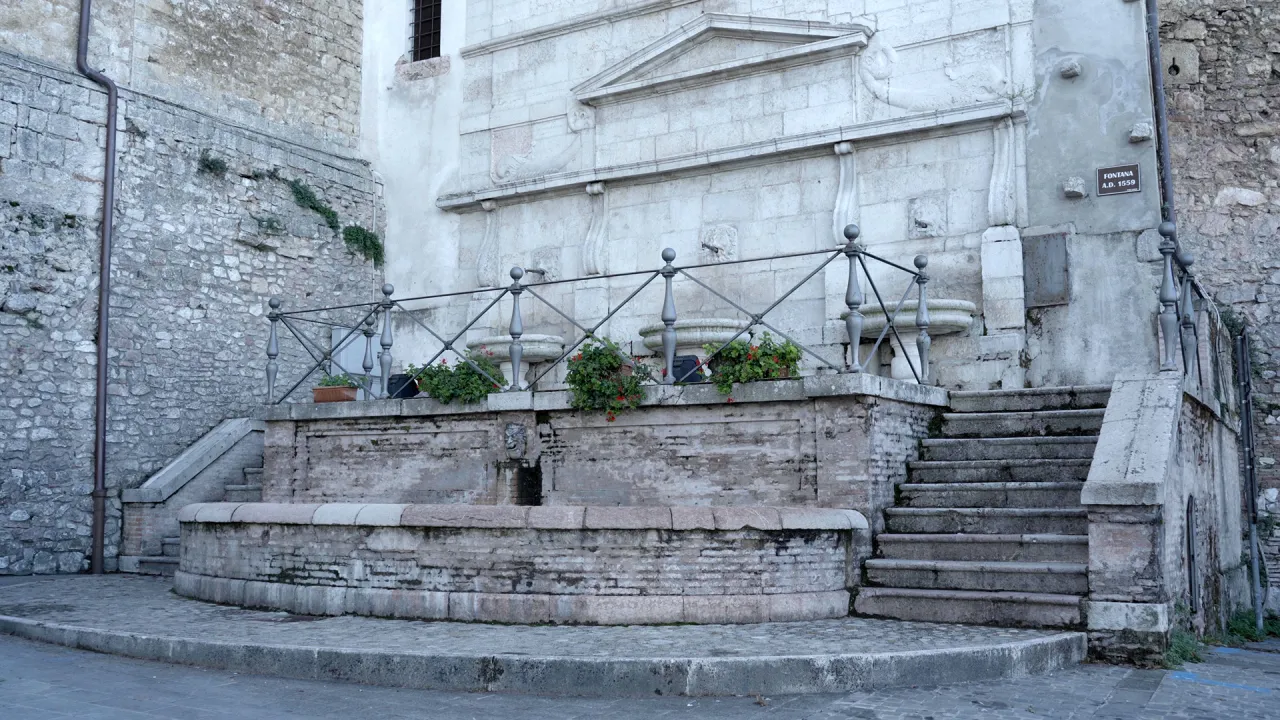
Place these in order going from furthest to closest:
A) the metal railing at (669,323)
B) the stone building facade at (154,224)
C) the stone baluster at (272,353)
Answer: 1. the stone building facade at (154,224)
2. the stone baluster at (272,353)
3. the metal railing at (669,323)

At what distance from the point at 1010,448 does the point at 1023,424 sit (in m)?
0.40

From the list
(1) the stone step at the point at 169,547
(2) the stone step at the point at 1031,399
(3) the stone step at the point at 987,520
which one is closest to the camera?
(3) the stone step at the point at 987,520

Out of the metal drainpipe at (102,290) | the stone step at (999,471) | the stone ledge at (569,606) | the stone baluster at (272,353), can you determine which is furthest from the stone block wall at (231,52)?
the stone step at (999,471)

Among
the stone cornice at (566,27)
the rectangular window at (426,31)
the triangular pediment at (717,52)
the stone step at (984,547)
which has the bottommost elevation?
the stone step at (984,547)

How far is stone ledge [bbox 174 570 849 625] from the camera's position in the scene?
706 cm

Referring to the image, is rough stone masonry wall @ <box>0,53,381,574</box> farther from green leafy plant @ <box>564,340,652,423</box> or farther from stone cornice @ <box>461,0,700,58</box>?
Result: green leafy plant @ <box>564,340,652,423</box>

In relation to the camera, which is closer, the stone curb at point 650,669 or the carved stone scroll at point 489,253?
the stone curb at point 650,669

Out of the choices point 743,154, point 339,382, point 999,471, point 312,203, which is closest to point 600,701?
point 999,471

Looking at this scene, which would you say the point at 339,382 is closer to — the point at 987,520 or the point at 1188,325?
the point at 987,520

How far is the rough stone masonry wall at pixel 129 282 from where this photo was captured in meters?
10.9

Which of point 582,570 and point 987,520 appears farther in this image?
point 987,520

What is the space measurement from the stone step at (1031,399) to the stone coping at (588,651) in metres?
2.51

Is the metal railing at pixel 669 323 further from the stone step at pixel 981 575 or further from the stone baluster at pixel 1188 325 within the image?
the stone baluster at pixel 1188 325

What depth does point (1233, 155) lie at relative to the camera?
12.5m
